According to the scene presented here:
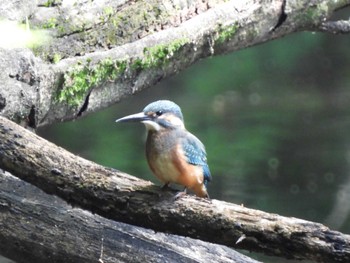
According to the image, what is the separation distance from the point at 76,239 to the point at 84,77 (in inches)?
37.7

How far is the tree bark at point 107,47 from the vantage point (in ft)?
12.9

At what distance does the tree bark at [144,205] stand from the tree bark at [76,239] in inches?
14.6

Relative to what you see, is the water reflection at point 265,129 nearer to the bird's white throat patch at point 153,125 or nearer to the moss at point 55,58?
the moss at point 55,58

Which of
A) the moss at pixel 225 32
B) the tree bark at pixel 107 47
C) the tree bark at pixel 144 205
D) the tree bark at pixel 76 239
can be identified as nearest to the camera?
the tree bark at pixel 144 205

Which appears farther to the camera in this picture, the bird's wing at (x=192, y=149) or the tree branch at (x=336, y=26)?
the tree branch at (x=336, y=26)

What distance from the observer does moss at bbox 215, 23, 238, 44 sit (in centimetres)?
469

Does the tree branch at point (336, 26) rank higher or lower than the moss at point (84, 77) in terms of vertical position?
higher

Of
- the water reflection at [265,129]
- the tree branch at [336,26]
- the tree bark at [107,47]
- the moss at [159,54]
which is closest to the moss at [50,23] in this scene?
the tree bark at [107,47]

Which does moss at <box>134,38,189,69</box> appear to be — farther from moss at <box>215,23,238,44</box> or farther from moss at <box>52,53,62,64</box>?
moss at <box>52,53,62,64</box>

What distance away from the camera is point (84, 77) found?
13.7 ft

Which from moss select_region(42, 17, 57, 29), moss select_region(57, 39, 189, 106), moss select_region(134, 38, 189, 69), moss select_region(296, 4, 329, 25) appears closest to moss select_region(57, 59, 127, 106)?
moss select_region(57, 39, 189, 106)

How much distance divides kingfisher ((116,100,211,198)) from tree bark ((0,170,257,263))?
0.91 ft

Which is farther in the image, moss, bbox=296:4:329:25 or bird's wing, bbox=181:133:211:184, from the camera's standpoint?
moss, bbox=296:4:329:25

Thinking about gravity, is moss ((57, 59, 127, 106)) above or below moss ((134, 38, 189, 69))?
below
